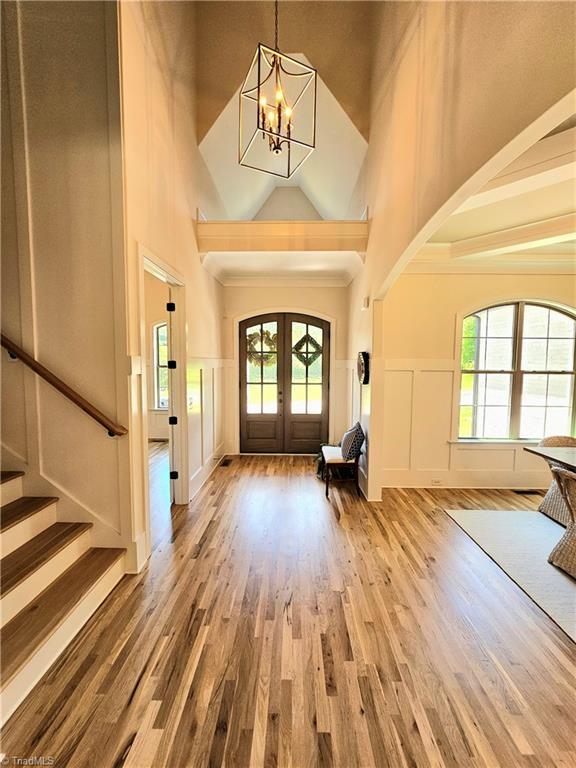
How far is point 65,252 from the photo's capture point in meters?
2.43

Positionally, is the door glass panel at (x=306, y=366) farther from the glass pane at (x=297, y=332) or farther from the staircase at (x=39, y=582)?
the staircase at (x=39, y=582)

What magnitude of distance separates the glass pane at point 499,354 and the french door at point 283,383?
2437mm

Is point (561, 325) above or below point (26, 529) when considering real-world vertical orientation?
above

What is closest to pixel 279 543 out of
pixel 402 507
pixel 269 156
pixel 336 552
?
pixel 336 552

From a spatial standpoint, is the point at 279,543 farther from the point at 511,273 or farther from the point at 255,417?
the point at 511,273

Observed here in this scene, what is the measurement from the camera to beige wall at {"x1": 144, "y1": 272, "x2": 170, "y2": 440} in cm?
677

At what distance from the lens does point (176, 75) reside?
3.41 m

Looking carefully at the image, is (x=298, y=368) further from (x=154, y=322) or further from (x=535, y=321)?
(x=535, y=321)

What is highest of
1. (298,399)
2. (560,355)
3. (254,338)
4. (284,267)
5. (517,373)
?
(284,267)

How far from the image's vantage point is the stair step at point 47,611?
64.9 inches

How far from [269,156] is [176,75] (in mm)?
1829

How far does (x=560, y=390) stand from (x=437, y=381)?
1712 millimetres

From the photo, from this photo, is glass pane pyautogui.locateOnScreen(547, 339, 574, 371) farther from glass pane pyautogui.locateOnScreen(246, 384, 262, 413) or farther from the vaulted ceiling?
glass pane pyautogui.locateOnScreen(246, 384, 262, 413)

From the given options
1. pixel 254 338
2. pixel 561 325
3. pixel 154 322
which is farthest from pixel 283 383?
pixel 561 325
